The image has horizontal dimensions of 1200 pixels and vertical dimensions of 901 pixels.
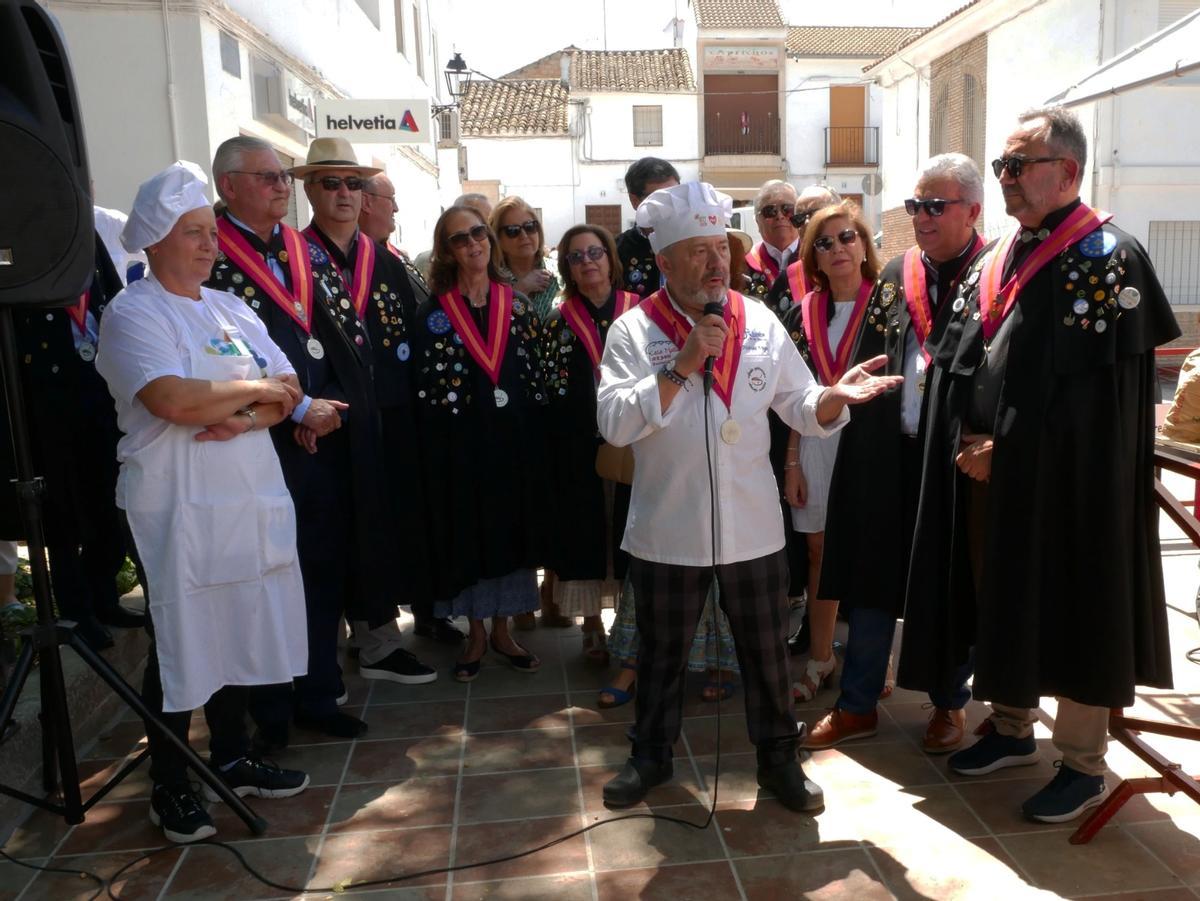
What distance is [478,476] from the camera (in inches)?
183

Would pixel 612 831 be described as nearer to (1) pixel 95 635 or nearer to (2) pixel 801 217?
(1) pixel 95 635

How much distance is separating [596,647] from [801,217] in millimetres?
2250

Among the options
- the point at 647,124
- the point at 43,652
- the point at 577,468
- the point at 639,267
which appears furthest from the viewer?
the point at 647,124

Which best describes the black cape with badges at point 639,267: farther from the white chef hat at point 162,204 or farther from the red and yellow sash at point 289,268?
the white chef hat at point 162,204

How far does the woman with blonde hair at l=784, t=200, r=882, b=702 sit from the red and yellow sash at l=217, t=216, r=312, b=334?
75.2 inches

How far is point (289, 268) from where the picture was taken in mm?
3973

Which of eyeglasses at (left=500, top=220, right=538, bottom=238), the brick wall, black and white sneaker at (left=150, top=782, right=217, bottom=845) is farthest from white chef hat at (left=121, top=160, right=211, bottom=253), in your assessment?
the brick wall

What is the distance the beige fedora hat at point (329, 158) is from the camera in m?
4.36

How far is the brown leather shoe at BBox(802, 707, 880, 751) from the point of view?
392cm

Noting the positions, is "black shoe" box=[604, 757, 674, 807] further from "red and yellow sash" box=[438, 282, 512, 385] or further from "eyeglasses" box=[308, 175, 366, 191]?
"eyeglasses" box=[308, 175, 366, 191]

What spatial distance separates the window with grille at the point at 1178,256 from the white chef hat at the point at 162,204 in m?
18.1

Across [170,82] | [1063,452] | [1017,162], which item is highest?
[170,82]

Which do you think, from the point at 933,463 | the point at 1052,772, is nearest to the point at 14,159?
the point at 933,463

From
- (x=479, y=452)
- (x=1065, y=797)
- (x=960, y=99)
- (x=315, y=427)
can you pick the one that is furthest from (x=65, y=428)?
(x=960, y=99)
